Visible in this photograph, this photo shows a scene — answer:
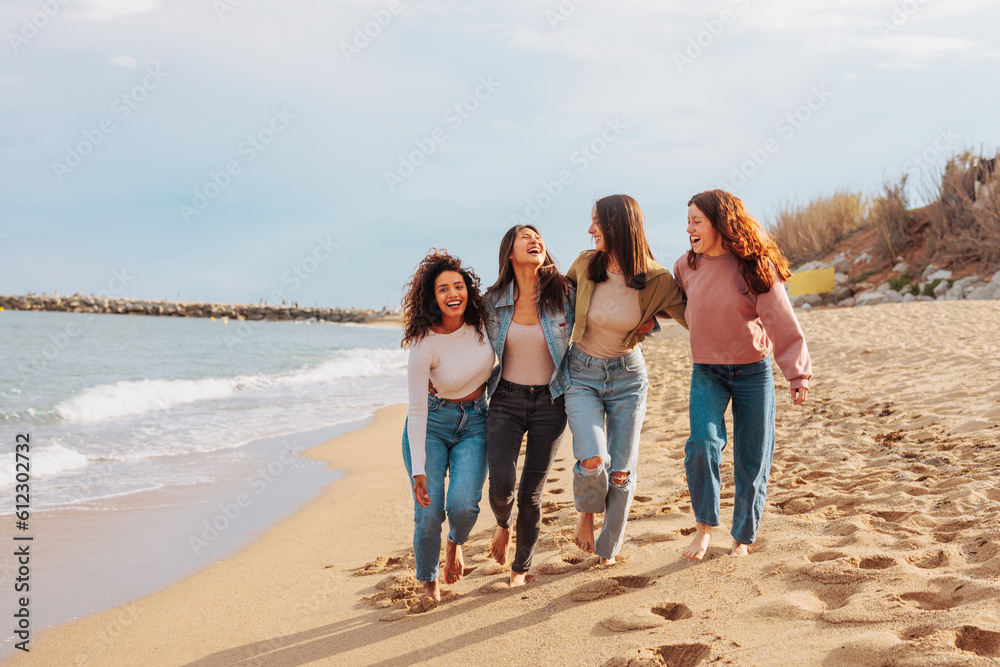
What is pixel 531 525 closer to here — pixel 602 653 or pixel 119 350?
pixel 602 653

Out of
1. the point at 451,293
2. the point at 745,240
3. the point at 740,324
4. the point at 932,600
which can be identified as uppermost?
the point at 745,240

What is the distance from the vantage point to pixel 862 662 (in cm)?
219

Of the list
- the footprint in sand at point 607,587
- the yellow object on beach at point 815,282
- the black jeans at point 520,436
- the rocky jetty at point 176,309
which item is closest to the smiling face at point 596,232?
the black jeans at point 520,436

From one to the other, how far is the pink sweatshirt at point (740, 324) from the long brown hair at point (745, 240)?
5 centimetres

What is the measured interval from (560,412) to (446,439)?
1.82 ft

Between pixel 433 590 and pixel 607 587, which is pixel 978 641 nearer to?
pixel 607 587

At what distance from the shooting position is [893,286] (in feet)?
61.7

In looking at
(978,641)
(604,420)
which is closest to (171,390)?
(604,420)

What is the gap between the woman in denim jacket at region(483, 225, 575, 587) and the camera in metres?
3.22

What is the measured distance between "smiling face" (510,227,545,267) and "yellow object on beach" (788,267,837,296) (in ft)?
65.3

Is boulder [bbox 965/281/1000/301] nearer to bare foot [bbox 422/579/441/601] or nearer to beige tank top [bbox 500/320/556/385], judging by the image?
beige tank top [bbox 500/320/556/385]

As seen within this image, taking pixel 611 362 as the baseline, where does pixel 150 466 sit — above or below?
below

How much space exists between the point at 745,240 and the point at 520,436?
4.54ft

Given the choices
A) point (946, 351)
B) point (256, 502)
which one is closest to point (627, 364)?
point (256, 502)
